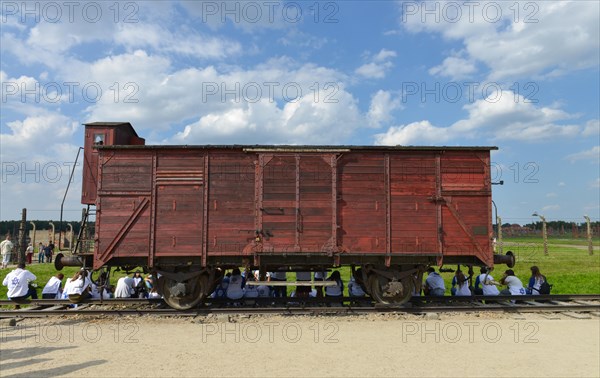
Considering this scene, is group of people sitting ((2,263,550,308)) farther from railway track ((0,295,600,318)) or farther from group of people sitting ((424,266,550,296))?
railway track ((0,295,600,318))

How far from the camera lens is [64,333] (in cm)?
828

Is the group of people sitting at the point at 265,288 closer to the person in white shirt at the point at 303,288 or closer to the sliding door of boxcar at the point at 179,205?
the person in white shirt at the point at 303,288

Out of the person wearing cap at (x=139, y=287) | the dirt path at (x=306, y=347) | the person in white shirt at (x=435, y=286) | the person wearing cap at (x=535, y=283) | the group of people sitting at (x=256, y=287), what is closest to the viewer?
the dirt path at (x=306, y=347)

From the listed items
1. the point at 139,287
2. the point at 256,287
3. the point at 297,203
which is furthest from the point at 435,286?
the point at 139,287

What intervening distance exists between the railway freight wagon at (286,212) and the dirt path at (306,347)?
1419 mm

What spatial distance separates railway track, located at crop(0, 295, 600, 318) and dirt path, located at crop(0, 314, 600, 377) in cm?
41

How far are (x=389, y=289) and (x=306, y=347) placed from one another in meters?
3.68

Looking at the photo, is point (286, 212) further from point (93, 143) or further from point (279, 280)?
point (93, 143)

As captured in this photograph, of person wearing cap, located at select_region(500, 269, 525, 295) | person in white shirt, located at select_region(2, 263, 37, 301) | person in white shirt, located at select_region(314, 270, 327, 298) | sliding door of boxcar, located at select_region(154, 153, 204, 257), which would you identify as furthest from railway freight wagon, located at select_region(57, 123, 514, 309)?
person wearing cap, located at select_region(500, 269, 525, 295)

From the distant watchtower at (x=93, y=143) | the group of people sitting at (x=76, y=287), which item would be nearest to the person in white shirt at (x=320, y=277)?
the group of people sitting at (x=76, y=287)

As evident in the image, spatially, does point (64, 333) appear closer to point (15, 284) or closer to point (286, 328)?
point (15, 284)

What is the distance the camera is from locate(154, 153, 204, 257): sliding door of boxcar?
32.8 feet

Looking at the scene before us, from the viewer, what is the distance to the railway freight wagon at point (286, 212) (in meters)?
9.99

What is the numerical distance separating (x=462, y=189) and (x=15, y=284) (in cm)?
1203
